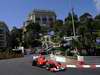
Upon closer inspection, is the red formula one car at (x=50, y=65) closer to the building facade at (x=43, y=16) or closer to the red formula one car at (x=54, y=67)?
the red formula one car at (x=54, y=67)

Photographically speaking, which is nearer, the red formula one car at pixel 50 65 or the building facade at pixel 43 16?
the red formula one car at pixel 50 65

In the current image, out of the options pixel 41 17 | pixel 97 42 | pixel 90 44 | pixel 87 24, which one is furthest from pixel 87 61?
pixel 41 17

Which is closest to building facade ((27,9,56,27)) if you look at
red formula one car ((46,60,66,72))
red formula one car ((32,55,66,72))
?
red formula one car ((32,55,66,72))

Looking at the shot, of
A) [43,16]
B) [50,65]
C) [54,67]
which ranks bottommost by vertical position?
[54,67]

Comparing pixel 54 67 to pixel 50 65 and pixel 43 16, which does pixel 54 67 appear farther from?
pixel 43 16

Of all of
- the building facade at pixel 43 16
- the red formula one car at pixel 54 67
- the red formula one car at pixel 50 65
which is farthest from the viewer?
the building facade at pixel 43 16

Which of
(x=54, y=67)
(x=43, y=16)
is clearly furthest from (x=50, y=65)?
(x=43, y=16)

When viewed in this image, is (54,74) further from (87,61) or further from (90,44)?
(90,44)

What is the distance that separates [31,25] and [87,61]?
100917 mm

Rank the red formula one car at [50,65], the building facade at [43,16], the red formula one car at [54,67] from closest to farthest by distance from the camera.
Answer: the red formula one car at [54,67], the red formula one car at [50,65], the building facade at [43,16]

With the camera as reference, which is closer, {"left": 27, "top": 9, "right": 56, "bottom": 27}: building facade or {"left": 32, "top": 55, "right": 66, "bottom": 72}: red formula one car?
{"left": 32, "top": 55, "right": 66, "bottom": 72}: red formula one car

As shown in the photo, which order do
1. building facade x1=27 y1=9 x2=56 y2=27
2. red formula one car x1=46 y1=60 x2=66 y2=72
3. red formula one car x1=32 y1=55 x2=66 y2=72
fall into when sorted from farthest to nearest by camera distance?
building facade x1=27 y1=9 x2=56 y2=27
red formula one car x1=32 y1=55 x2=66 y2=72
red formula one car x1=46 y1=60 x2=66 y2=72

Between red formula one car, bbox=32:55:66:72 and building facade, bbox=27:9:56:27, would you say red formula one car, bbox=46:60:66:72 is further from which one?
building facade, bbox=27:9:56:27

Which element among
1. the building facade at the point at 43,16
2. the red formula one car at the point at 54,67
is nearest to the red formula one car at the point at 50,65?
the red formula one car at the point at 54,67
